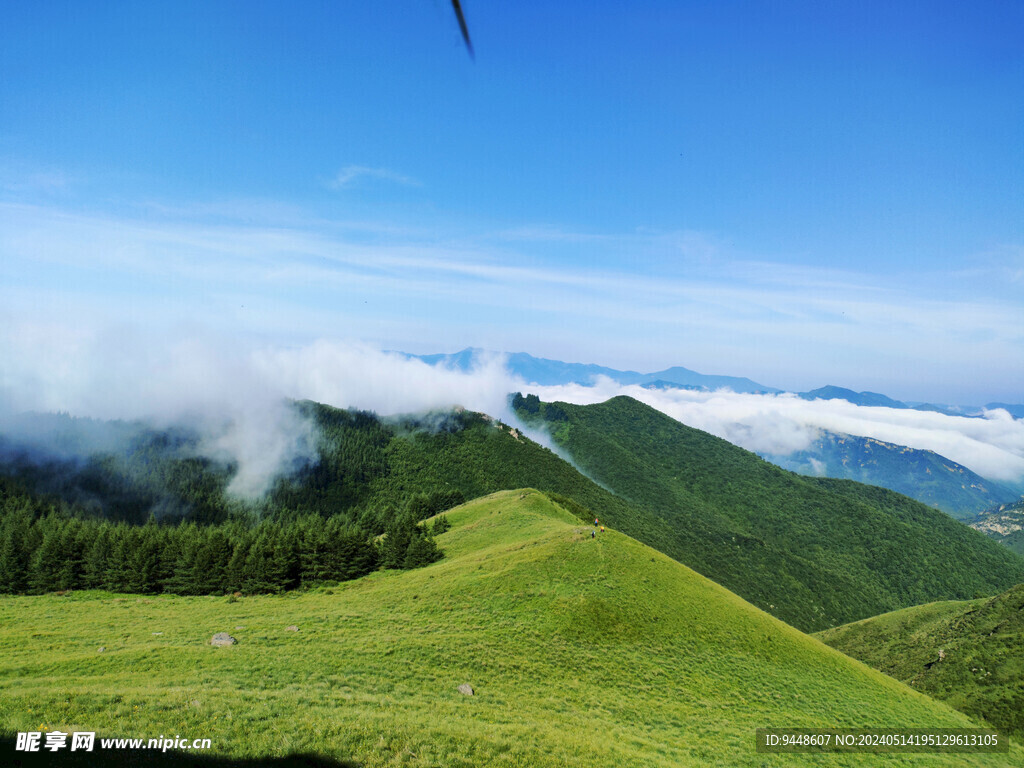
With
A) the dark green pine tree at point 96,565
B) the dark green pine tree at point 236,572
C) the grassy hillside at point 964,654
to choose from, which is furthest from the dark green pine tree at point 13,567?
the grassy hillside at point 964,654

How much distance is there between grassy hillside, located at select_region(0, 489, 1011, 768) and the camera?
18141mm

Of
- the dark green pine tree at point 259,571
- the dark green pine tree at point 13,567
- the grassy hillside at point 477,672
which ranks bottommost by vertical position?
the dark green pine tree at point 13,567

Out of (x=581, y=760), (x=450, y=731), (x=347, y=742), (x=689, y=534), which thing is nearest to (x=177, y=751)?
(x=347, y=742)

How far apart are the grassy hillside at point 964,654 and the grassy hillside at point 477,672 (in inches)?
251

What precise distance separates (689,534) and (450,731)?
182 metres

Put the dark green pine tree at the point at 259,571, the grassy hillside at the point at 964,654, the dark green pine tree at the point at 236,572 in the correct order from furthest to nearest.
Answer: the dark green pine tree at the point at 236,572
the dark green pine tree at the point at 259,571
the grassy hillside at the point at 964,654

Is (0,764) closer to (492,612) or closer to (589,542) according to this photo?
(492,612)

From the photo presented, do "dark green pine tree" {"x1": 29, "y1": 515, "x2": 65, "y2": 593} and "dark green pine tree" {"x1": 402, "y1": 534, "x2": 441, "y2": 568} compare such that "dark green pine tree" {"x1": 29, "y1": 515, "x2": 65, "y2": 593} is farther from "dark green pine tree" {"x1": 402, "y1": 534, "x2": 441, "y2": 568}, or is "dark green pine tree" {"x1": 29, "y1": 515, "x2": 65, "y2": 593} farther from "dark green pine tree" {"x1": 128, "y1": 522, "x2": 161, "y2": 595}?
"dark green pine tree" {"x1": 402, "y1": 534, "x2": 441, "y2": 568}

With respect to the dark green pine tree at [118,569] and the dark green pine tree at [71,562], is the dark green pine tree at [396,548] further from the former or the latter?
the dark green pine tree at [71,562]

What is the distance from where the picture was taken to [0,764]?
12.9m

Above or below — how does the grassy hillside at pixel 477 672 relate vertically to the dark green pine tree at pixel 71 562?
above

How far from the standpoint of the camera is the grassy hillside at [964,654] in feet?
144

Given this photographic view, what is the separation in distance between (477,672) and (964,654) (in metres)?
61.5

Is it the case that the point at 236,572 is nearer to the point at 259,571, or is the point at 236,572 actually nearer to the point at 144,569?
the point at 259,571
